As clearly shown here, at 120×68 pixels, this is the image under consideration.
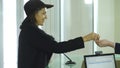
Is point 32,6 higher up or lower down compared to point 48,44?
higher up

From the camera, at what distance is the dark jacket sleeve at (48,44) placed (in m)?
1.78

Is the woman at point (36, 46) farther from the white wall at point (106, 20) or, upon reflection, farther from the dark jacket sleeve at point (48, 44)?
the white wall at point (106, 20)

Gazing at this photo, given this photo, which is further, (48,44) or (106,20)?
(106,20)

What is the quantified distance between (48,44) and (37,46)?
0.25 ft

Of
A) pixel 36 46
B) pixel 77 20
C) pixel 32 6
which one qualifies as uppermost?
pixel 32 6

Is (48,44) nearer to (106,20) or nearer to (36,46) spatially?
(36,46)

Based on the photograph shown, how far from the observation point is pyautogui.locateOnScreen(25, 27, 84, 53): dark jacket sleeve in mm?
1776

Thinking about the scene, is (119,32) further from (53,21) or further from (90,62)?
(90,62)

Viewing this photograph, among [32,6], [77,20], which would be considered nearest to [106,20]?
[77,20]

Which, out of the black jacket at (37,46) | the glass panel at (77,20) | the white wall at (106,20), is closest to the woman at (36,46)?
the black jacket at (37,46)

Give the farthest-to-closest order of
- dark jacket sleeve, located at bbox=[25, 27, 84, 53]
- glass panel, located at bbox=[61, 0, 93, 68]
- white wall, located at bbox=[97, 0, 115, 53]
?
white wall, located at bbox=[97, 0, 115, 53], glass panel, located at bbox=[61, 0, 93, 68], dark jacket sleeve, located at bbox=[25, 27, 84, 53]

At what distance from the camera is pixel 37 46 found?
178 cm

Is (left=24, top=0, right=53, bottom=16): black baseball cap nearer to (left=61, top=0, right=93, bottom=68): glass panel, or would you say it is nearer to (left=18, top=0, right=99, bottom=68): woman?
(left=18, top=0, right=99, bottom=68): woman

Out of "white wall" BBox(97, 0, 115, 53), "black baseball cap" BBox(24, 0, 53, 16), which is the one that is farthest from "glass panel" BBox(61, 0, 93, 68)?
"black baseball cap" BBox(24, 0, 53, 16)
